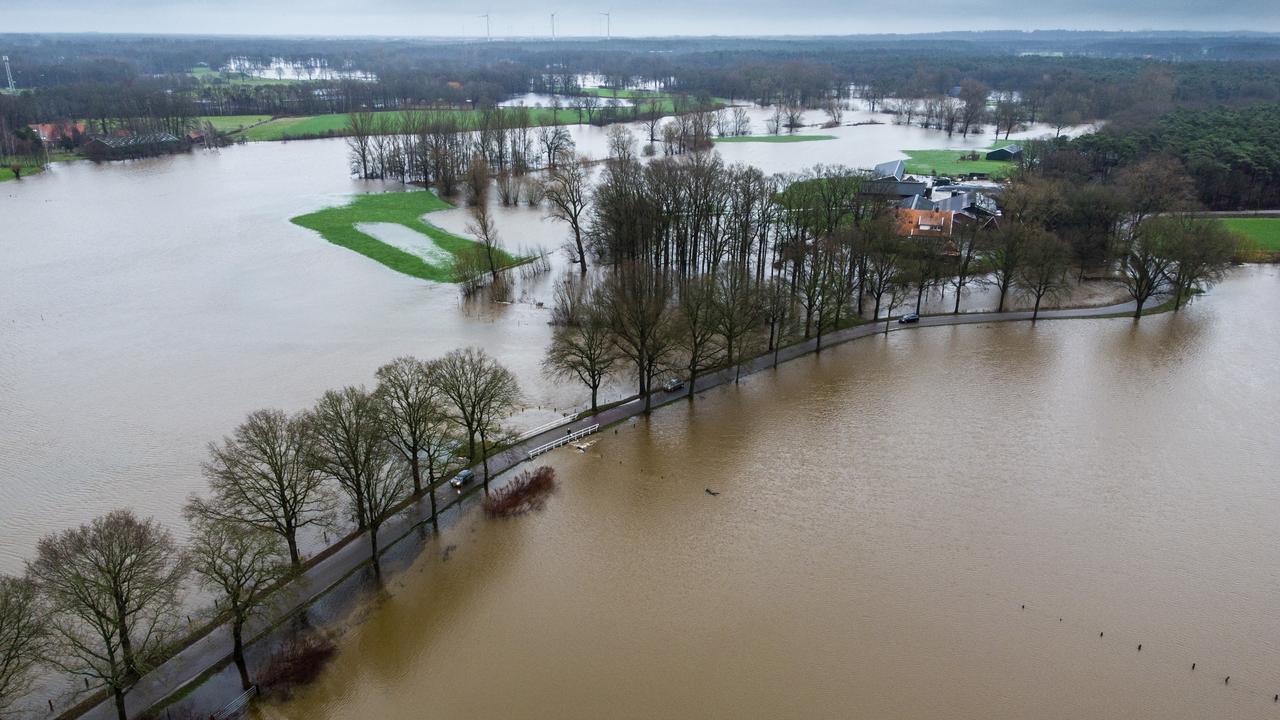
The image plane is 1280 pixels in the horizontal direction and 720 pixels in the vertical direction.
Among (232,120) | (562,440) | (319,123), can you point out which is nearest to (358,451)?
(562,440)

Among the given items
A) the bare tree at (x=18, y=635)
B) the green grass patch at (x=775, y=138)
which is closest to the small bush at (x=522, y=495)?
the bare tree at (x=18, y=635)

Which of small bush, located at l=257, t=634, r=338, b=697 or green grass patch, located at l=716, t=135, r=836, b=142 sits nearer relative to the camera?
small bush, located at l=257, t=634, r=338, b=697

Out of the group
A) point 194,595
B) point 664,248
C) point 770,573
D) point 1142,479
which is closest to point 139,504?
point 194,595

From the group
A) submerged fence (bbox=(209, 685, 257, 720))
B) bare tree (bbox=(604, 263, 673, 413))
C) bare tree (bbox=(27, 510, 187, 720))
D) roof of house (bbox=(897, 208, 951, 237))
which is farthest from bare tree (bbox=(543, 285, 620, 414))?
roof of house (bbox=(897, 208, 951, 237))

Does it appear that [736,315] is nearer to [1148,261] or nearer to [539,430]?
[539,430]

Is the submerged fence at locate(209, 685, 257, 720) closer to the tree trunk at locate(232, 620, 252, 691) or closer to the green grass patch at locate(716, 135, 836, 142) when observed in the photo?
the tree trunk at locate(232, 620, 252, 691)

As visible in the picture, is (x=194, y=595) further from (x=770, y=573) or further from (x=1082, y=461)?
(x=1082, y=461)
